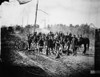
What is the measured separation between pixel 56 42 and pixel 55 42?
0.03m

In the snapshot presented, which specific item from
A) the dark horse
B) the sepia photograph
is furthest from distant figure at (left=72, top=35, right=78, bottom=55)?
the dark horse

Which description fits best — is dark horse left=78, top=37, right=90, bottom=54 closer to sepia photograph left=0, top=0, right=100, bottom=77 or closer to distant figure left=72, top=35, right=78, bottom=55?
sepia photograph left=0, top=0, right=100, bottom=77

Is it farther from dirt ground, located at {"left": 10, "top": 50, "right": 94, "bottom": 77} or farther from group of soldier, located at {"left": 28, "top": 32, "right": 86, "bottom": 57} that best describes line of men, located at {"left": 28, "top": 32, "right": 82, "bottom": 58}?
dirt ground, located at {"left": 10, "top": 50, "right": 94, "bottom": 77}

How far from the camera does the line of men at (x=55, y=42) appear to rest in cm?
346

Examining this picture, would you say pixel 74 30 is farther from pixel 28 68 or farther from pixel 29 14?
pixel 28 68

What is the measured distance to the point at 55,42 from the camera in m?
3.52

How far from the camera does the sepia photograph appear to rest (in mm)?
3359

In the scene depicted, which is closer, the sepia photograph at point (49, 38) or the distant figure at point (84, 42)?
the sepia photograph at point (49, 38)

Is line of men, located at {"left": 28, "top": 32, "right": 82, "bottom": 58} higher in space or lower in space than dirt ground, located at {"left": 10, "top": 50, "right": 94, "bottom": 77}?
higher

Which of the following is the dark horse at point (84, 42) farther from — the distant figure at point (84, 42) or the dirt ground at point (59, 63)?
the dirt ground at point (59, 63)

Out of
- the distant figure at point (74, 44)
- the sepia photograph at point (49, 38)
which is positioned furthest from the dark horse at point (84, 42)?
the distant figure at point (74, 44)

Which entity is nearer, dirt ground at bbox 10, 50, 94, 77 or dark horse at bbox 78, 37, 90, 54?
dirt ground at bbox 10, 50, 94, 77

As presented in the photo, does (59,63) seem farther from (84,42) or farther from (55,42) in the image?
(84,42)

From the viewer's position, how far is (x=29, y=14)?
3492 mm
